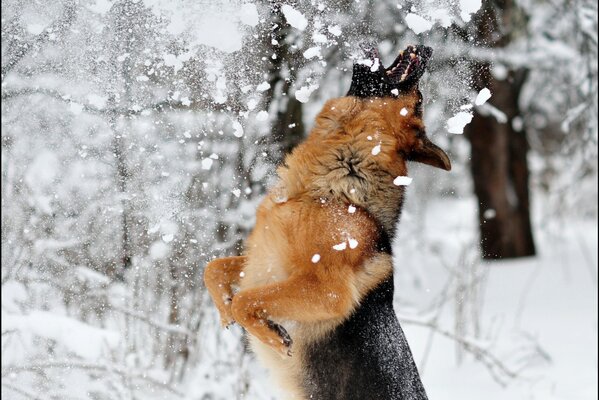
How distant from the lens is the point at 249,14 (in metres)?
4.36

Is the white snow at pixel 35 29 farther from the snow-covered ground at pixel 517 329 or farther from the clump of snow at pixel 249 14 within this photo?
the snow-covered ground at pixel 517 329

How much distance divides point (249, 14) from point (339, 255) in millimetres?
1726

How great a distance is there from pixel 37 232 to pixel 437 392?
304cm

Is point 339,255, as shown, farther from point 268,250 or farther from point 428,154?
point 428,154

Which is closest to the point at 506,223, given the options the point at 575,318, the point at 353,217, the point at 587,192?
the point at 587,192

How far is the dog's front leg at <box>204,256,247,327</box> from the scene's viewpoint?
3551 mm

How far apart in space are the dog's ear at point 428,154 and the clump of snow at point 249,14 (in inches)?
52.5

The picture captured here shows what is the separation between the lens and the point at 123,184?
495 centimetres

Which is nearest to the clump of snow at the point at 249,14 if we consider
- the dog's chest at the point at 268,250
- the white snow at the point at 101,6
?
the white snow at the point at 101,6

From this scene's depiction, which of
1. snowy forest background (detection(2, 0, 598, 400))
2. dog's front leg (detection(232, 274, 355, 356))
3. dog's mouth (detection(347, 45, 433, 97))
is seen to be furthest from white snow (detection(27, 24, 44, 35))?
dog's front leg (detection(232, 274, 355, 356))

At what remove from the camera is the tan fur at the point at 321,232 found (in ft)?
10.6

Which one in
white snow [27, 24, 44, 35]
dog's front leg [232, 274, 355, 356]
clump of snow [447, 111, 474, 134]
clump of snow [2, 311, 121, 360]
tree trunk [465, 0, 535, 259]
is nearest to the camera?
dog's front leg [232, 274, 355, 356]

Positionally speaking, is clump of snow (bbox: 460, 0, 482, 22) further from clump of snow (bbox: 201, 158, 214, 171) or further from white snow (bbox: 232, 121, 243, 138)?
clump of snow (bbox: 201, 158, 214, 171)

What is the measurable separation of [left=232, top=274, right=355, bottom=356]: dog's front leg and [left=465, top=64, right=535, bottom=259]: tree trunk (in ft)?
26.7
